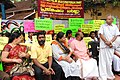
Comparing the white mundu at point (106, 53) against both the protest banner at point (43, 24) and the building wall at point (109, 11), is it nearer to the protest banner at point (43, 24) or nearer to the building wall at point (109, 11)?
the protest banner at point (43, 24)

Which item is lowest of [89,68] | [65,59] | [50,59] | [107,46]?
[89,68]

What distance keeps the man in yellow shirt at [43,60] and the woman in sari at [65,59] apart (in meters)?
0.27

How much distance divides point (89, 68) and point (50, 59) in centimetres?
123

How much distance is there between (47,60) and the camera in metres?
6.03

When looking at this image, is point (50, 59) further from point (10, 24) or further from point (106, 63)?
point (10, 24)

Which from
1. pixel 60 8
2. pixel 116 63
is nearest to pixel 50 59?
pixel 60 8

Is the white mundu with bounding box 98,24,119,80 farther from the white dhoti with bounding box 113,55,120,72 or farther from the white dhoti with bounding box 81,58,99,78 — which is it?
the white dhoti with bounding box 113,55,120,72

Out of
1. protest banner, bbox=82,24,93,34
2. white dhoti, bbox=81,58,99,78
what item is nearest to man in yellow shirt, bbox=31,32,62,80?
white dhoti, bbox=81,58,99,78

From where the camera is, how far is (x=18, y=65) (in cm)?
529

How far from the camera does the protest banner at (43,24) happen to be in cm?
722

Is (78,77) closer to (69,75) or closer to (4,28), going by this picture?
(69,75)

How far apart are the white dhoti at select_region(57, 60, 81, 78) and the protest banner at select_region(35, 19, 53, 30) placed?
1.35 meters

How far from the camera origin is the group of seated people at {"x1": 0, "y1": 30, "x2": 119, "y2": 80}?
17.3 feet

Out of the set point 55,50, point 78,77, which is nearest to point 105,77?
point 78,77
